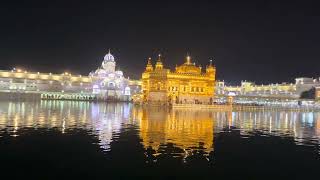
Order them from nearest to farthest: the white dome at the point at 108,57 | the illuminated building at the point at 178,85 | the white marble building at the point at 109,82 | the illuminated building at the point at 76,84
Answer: the illuminated building at the point at 178,85, the illuminated building at the point at 76,84, the white marble building at the point at 109,82, the white dome at the point at 108,57

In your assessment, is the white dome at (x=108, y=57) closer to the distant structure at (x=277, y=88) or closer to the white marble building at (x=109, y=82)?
the white marble building at (x=109, y=82)

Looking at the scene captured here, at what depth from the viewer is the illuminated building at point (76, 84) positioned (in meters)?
114

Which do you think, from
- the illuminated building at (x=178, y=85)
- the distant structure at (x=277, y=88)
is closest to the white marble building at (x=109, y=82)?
the distant structure at (x=277, y=88)

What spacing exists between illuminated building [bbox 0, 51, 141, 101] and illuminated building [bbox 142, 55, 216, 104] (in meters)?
31.8

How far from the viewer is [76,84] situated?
13238 centimetres

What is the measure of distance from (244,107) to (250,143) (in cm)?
5182

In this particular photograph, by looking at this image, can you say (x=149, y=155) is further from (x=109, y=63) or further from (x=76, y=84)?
(x=109, y=63)

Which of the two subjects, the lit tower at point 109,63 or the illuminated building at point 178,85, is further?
the lit tower at point 109,63

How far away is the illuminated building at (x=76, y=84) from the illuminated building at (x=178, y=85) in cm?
3177

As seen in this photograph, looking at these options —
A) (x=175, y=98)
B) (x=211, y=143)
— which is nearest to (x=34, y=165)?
(x=211, y=143)

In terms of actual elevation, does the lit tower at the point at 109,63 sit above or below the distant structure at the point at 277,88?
above

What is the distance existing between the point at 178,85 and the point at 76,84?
58700 mm

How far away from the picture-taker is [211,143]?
1905 centimetres

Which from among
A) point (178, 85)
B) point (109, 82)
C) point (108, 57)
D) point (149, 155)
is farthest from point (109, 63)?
point (149, 155)
